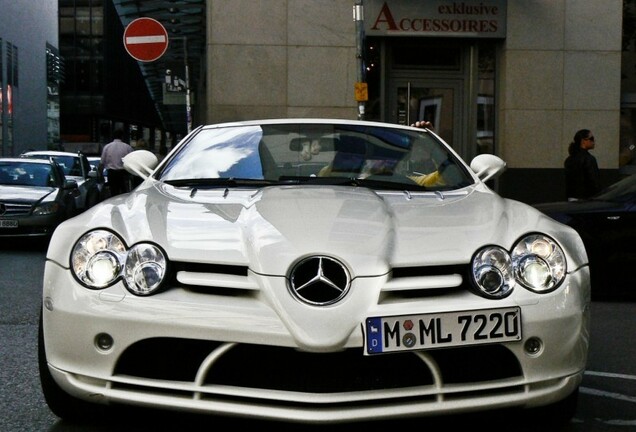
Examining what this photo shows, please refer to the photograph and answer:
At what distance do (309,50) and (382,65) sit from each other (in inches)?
54.1

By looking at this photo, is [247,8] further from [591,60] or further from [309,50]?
[591,60]

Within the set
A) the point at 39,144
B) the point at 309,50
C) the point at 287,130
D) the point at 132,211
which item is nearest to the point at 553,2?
the point at 309,50

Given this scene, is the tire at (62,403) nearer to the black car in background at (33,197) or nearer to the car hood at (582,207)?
the car hood at (582,207)

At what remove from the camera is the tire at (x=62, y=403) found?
418cm

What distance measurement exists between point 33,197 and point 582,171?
23.8 feet

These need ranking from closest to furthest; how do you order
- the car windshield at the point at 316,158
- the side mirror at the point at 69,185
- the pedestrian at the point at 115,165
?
1. the car windshield at the point at 316,158
2. the side mirror at the point at 69,185
3. the pedestrian at the point at 115,165

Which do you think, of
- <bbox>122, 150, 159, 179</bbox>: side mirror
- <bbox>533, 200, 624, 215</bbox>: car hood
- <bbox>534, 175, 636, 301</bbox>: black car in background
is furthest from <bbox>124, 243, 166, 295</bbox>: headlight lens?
<bbox>533, 200, 624, 215</bbox>: car hood

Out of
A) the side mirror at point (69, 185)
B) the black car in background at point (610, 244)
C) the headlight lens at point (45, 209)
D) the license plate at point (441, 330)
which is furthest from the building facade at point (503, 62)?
the license plate at point (441, 330)

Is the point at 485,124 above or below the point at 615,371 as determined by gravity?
above

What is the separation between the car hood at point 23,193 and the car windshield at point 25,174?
0.47 meters

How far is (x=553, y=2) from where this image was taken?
18.7 meters

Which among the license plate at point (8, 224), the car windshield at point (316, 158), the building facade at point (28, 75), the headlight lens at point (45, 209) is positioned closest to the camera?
the car windshield at point (316, 158)

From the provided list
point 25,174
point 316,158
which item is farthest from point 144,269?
point 25,174

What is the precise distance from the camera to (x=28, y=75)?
52844 millimetres
